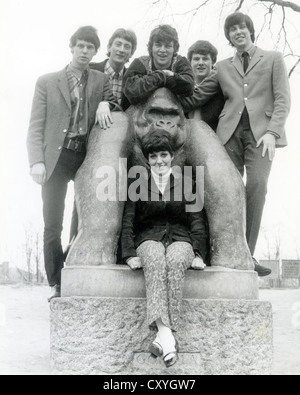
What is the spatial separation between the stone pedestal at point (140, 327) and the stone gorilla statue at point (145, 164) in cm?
20

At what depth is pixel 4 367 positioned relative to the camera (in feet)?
13.4

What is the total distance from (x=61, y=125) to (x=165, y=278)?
161cm

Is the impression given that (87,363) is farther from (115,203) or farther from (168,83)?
(168,83)

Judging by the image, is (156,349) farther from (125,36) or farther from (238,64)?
(125,36)

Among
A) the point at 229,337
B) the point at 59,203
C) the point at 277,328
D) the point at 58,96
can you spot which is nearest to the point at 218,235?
the point at 229,337

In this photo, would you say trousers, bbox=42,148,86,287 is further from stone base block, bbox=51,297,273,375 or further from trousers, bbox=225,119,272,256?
trousers, bbox=225,119,272,256

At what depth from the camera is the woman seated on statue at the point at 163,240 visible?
123 inches

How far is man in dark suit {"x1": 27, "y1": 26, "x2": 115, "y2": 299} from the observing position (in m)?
4.16

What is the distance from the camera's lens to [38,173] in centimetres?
414

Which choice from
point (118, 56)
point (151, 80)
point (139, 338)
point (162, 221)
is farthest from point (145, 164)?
point (118, 56)

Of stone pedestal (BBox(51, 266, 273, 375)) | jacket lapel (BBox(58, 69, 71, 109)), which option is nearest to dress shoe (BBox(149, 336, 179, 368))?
stone pedestal (BBox(51, 266, 273, 375))

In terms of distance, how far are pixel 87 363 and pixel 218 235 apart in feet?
3.76

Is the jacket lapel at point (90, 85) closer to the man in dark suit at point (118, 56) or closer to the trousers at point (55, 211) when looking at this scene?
the man in dark suit at point (118, 56)

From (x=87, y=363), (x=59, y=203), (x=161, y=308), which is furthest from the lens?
(x=59, y=203)
